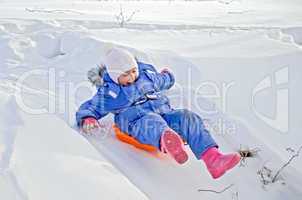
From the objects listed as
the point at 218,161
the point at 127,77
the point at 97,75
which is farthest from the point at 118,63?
the point at 218,161

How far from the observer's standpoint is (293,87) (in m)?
2.92

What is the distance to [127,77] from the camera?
8.28 ft

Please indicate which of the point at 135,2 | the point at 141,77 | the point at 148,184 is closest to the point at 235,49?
the point at 141,77

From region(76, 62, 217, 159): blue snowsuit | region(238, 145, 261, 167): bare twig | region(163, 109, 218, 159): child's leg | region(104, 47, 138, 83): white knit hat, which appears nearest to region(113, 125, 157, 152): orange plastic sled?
region(76, 62, 217, 159): blue snowsuit

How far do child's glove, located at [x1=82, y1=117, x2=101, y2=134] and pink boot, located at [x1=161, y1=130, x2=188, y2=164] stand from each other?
40 centimetres

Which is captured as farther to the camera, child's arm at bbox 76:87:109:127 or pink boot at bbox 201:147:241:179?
child's arm at bbox 76:87:109:127

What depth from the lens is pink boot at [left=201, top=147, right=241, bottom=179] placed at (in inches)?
80.8

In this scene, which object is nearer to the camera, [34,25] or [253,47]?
[253,47]

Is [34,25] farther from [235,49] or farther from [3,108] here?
[3,108]

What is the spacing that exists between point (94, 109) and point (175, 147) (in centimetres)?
56

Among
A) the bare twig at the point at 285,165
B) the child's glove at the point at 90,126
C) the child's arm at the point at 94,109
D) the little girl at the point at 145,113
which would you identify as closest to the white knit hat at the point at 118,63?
the little girl at the point at 145,113

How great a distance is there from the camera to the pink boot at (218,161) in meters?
2.05

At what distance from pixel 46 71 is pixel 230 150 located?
1.60 meters

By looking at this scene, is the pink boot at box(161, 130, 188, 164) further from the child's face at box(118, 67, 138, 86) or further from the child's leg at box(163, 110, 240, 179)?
the child's face at box(118, 67, 138, 86)
